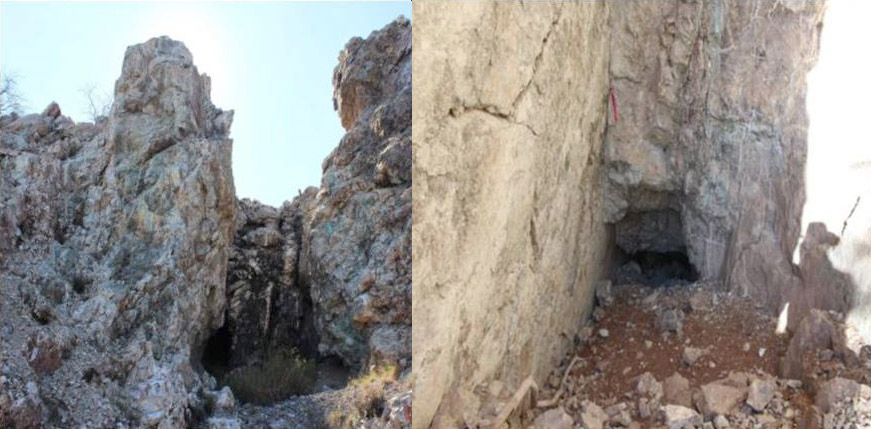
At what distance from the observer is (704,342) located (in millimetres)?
3959

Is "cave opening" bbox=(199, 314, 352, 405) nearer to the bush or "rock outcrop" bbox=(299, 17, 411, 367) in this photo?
the bush

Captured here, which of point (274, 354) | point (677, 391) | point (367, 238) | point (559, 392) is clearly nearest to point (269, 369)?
point (274, 354)

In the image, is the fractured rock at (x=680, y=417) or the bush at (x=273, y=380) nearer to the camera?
the fractured rock at (x=680, y=417)

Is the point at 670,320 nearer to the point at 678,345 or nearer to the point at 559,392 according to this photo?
the point at 678,345

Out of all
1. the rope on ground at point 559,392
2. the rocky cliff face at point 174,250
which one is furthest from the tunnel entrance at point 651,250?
the rocky cliff face at point 174,250

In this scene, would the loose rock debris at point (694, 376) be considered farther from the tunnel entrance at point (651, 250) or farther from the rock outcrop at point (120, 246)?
the rock outcrop at point (120, 246)

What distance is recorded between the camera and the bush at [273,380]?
7.96 metres

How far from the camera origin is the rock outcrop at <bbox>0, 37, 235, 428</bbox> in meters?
6.07

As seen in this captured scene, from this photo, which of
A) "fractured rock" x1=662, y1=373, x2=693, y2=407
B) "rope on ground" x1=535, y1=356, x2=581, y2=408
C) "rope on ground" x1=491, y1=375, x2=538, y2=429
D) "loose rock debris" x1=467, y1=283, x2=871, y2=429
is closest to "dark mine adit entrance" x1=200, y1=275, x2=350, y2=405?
"rope on ground" x1=535, y1=356, x2=581, y2=408

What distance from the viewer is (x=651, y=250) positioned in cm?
568

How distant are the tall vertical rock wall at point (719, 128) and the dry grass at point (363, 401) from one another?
3.20 m

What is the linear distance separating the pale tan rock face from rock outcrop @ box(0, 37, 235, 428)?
4.23 metres

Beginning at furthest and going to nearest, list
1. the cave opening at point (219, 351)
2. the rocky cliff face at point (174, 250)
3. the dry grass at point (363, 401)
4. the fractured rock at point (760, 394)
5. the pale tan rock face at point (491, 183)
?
the cave opening at point (219, 351) → the dry grass at point (363, 401) → the rocky cliff face at point (174, 250) → the fractured rock at point (760, 394) → the pale tan rock face at point (491, 183)

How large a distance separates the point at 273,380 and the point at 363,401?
6.70 ft
